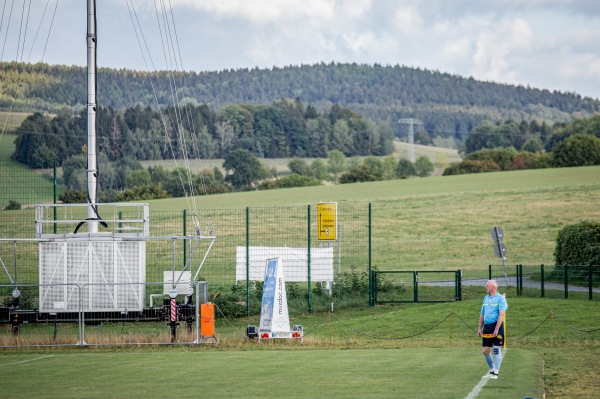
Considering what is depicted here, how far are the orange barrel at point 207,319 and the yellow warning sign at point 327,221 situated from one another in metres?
13.0

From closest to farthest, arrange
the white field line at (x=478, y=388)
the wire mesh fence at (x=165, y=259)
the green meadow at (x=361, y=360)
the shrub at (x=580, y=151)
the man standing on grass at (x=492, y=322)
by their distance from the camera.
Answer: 1. the white field line at (x=478, y=388)
2. the green meadow at (x=361, y=360)
3. the man standing on grass at (x=492, y=322)
4. the wire mesh fence at (x=165, y=259)
5. the shrub at (x=580, y=151)

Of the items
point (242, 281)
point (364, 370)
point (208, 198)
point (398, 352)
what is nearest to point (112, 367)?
point (364, 370)

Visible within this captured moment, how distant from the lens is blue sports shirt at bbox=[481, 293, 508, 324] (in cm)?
1888

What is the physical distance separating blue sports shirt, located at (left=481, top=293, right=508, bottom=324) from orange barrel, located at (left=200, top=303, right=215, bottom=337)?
9.51 m

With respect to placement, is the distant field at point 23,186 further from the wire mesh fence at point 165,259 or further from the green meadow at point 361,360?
the wire mesh fence at point 165,259

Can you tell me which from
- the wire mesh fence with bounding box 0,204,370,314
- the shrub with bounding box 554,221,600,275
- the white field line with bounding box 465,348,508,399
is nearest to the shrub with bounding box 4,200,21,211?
the wire mesh fence with bounding box 0,204,370,314

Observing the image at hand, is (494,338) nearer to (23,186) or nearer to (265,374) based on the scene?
(265,374)

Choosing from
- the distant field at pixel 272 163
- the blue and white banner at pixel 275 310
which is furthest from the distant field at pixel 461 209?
the blue and white banner at pixel 275 310

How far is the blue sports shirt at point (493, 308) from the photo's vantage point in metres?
18.9

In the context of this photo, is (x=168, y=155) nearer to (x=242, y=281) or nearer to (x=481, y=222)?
(x=481, y=222)

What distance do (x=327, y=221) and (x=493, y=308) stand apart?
20913mm

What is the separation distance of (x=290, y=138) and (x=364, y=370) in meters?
139

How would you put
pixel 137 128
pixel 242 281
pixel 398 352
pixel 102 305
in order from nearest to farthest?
pixel 398 352
pixel 102 305
pixel 242 281
pixel 137 128

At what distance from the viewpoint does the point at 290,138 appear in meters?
158
